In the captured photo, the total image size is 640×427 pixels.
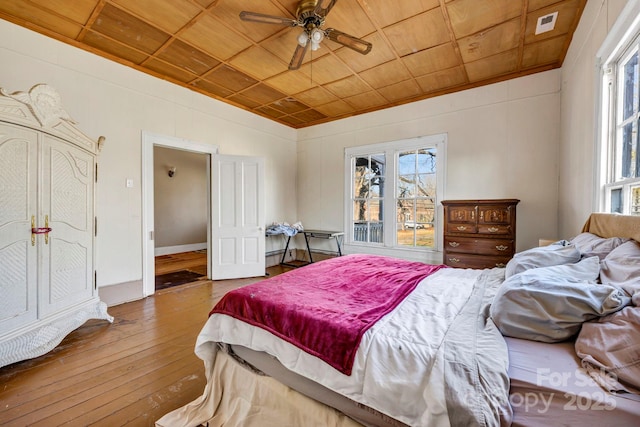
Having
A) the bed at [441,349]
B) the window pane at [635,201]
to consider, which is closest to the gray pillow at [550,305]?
the bed at [441,349]

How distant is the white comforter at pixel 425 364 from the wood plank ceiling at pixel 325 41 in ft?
8.64

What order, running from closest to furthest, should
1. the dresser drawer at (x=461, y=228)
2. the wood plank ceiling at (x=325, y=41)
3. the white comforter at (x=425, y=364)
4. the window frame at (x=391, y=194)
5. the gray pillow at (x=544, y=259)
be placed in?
the white comforter at (x=425, y=364), the gray pillow at (x=544, y=259), the wood plank ceiling at (x=325, y=41), the dresser drawer at (x=461, y=228), the window frame at (x=391, y=194)

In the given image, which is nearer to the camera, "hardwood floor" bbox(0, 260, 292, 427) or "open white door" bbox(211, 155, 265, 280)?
"hardwood floor" bbox(0, 260, 292, 427)

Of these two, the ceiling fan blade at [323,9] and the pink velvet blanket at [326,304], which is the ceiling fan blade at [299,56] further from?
the pink velvet blanket at [326,304]

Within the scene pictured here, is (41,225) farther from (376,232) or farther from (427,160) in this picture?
(427,160)

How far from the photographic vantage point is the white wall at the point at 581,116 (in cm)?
215

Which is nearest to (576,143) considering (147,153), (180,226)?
(147,153)

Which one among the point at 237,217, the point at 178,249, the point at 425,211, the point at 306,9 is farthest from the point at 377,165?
the point at 178,249

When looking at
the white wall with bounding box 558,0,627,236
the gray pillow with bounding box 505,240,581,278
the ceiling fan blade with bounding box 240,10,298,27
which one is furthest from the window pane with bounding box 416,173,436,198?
the ceiling fan blade with bounding box 240,10,298,27

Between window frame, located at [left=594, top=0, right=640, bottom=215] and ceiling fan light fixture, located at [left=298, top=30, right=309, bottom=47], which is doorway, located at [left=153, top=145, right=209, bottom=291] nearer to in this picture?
ceiling fan light fixture, located at [left=298, top=30, right=309, bottom=47]

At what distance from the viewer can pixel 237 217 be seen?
4.50m

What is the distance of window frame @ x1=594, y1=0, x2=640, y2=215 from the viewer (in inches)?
70.3

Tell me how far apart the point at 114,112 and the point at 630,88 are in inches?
195

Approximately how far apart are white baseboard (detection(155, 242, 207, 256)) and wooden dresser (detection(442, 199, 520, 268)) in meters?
6.53
